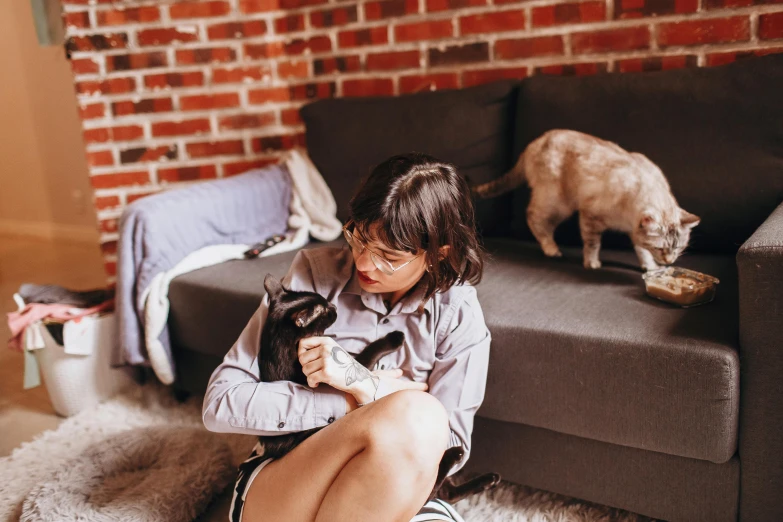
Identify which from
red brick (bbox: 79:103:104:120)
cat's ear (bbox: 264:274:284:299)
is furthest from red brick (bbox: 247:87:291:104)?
cat's ear (bbox: 264:274:284:299)

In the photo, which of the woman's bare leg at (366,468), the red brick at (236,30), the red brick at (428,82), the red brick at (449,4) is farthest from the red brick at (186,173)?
the woman's bare leg at (366,468)

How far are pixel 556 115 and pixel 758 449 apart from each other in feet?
3.53

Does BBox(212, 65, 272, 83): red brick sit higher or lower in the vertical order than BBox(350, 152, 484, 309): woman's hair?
higher

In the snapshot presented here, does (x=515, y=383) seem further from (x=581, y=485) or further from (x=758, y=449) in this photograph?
(x=758, y=449)

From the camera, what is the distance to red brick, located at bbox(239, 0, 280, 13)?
258 cm

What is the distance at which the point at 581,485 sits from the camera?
144 cm

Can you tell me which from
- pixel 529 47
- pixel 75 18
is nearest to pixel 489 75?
pixel 529 47

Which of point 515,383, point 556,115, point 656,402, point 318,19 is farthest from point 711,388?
point 318,19

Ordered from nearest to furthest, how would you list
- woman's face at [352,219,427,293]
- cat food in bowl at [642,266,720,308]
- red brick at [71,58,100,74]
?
1. woman's face at [352,219,427,293]
2. cat food in bowl at [642,266,720,308]
3. red brick at [71,58,100,74]

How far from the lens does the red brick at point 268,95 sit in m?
2.66

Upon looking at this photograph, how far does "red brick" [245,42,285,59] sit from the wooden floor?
147cm

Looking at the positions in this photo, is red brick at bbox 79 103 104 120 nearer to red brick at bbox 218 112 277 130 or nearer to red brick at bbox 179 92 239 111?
red brick at bbox 179 92 239 111

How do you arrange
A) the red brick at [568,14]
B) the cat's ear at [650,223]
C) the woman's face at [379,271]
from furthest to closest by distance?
the red brick at [568,14] < the cat's ear at [650,223] < the woman's face at [379,271]

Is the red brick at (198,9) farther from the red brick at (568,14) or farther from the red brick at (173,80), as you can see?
the red brick at (568,14)
